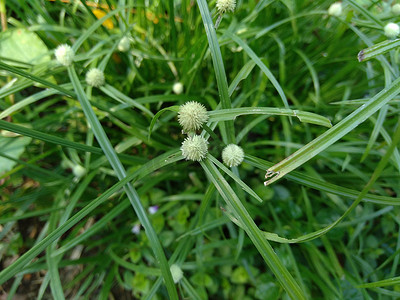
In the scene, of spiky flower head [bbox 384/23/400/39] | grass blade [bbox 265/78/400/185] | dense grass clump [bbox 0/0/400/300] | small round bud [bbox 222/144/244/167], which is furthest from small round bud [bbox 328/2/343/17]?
small round bud [bbox 222/144/244/167]

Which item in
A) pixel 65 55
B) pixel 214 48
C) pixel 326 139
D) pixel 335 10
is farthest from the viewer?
pixel 335 10

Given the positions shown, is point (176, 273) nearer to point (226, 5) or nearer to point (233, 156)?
point (233, 156)

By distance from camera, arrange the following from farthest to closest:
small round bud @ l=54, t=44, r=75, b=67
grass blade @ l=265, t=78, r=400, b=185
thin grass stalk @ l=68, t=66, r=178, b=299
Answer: small round bud @ l=54, t=44, r=75, b=67 < thin grass stalk @ l=68, t=66, r=178, b=299 < grass blade @ l=265, t=78, r=400, b=185

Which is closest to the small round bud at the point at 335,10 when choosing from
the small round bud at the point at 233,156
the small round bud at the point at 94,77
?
the small round bud at the point at 233,156

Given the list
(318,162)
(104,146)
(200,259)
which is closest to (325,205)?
(318,162)

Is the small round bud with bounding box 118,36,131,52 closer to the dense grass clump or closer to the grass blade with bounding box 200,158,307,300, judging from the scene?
the dense grass clump

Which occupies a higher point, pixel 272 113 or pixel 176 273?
pixel 272 113

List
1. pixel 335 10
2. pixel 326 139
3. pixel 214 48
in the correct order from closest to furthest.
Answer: pixel 326 139
pixel 214 48
pixel 335 10

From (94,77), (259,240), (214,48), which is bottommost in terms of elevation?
(259,240)

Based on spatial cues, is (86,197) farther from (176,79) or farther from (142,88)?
(176,79)

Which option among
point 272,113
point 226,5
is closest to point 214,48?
point 226,5

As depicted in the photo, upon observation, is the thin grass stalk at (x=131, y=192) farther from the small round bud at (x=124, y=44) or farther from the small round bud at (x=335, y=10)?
the small round bud at (x=335, y=10)
